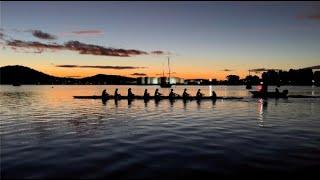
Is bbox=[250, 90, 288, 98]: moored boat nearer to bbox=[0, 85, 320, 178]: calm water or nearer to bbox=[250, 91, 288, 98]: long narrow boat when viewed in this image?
bbox=[250, 91, 288, 98]: long narrow boat

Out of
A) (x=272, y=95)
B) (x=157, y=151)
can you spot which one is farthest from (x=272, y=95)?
(x=157, y=151)

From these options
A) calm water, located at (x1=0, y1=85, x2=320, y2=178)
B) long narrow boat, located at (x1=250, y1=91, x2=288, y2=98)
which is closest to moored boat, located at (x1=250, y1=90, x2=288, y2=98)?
long narrow boat, located at (x1=250, y1=91, x2=288, y2=98)

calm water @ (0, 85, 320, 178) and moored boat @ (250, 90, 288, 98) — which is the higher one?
moored boat @ (250, 90, 288, 98)

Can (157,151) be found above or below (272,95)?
below

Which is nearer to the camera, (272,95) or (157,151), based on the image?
(157,151)

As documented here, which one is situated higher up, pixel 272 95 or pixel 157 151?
pixel 272 95

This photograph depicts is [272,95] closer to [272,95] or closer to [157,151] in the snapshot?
[272,95]

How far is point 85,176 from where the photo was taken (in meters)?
11.2

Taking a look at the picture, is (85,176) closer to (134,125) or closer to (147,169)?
(147,169)

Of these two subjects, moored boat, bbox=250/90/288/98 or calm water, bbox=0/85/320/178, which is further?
moored boat, bbox=250/90/288/98

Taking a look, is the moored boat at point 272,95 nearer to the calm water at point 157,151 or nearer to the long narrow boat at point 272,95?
the long narrow boat at point 272,95

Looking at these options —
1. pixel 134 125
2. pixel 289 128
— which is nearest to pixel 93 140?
pixel 134 125

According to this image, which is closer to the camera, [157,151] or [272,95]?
[157,151]

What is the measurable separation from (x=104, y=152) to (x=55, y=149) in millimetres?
2792
